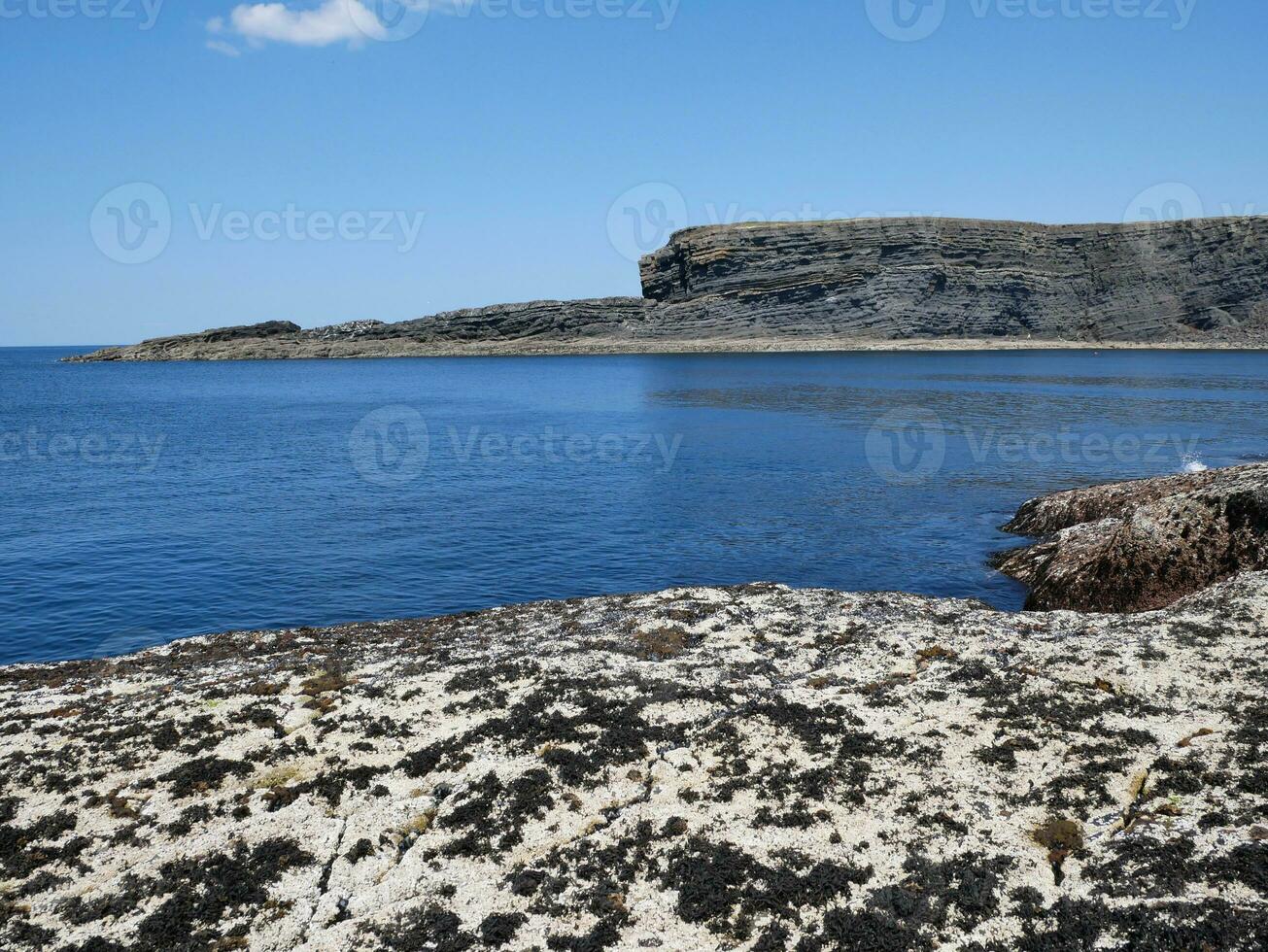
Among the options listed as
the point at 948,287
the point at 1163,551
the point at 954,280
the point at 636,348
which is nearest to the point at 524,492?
the point at 1163,551

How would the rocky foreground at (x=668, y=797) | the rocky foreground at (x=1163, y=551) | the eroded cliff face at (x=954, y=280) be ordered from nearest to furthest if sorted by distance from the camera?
the rocky foreground at (x=668, y=797) < the rocky foreground at (x=1163, y=551) < the eroded cliff face at (x=954, y=280)

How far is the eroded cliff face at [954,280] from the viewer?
169 meters

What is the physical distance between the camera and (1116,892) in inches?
322

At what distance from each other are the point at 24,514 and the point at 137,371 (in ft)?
481

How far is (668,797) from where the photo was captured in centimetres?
1056

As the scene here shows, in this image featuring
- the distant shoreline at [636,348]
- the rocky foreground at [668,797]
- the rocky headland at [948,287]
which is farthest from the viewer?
the distant shoreline at [636,348]

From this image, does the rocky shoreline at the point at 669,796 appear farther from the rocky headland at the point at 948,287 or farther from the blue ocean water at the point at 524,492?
the rocky headland at the point at 948,287

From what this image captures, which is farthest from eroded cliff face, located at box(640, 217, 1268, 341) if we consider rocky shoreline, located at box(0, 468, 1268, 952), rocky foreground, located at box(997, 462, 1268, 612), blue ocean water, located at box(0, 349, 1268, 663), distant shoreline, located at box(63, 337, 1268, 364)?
rocky shoreline, located at box(0, 468, 1268, 952)

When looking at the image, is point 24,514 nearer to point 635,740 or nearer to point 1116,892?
point 635,740

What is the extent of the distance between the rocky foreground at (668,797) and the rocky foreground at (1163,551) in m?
3.35

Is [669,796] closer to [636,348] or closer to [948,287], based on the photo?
[636,348]


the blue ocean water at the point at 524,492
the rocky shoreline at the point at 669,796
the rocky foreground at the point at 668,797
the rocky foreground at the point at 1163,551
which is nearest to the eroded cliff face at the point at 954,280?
the blue ocean water at the point at 524,492

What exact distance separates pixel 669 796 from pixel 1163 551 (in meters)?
14.7

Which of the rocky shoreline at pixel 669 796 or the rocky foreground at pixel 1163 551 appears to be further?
the rocky foreground at pixel 1163 551
